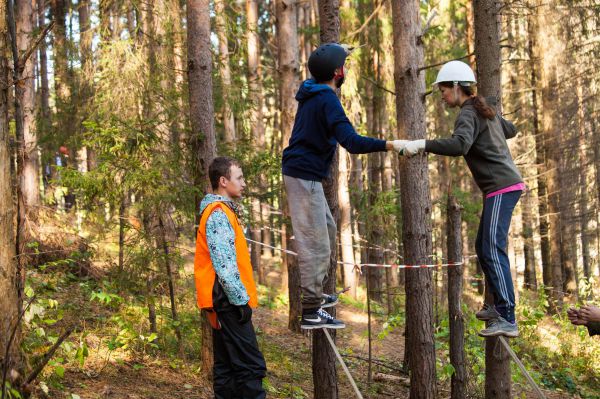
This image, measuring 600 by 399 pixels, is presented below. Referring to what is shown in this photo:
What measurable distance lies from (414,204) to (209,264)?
3.49 m

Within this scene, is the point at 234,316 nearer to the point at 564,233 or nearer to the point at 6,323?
the point at 6,323

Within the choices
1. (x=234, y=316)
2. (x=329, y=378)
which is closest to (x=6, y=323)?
(x=234, y=316)

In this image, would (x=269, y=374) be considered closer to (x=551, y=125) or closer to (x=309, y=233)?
(x=309, y=233)

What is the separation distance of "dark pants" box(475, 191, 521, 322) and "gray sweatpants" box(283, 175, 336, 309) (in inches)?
55.5

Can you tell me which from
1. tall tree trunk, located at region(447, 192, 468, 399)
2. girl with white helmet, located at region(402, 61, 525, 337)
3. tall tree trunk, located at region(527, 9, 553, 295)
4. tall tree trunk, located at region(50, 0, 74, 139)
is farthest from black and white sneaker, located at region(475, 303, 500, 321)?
tall tree trunk, located at region(527, 9, 553, 295)

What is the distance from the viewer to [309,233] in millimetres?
5141

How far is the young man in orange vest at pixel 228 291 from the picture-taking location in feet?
14.9

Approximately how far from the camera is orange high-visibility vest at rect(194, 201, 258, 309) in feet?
15.3

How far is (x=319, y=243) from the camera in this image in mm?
5148

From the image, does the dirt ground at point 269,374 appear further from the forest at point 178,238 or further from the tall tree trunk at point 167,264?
the tall tree trunk at point 167,264

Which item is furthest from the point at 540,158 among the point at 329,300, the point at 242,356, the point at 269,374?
the point at 242,356

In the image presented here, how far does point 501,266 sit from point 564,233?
18.5m

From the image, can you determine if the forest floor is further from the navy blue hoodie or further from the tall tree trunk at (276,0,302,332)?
the navy blue hoodie

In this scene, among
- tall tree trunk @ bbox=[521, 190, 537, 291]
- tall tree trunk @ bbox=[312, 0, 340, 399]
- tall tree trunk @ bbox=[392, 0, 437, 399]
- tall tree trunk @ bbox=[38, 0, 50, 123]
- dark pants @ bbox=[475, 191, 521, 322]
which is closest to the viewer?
dark pants @ bbox=[475, 191, 521, 322]
